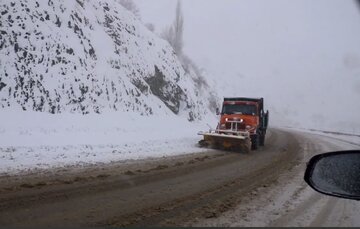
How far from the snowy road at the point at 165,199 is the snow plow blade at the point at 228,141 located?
20.9 feet

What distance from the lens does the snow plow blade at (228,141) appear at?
18.8 metres

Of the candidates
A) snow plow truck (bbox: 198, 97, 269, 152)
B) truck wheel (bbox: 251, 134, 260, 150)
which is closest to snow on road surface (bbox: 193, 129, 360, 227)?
snow plow truck (bbox: 198, 97, 269, 152)

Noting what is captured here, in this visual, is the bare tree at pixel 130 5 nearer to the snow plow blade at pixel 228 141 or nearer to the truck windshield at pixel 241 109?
the truck windshield at pixel 241 109

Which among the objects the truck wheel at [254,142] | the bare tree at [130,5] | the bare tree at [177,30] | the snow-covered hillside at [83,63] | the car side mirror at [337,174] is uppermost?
the bare tree at [130,5]

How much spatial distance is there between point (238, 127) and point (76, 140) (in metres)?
7.90

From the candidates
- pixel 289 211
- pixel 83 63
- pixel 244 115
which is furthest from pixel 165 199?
pixel 83 63

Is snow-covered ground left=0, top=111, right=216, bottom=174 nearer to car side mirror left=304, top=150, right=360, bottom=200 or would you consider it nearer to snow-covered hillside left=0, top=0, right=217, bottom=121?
snow-covered hillside left=0, top=0, right=217, bottom=121

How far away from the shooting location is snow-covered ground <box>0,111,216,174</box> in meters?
13.0

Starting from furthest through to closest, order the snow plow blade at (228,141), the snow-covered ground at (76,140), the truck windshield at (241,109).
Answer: the truck windshield at (241,109)
the snow plow blade at (228,141)
the snow-covered ground at (76,140)

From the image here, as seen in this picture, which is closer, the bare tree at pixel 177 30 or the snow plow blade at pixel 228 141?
the snow plow blade at pixel 228 141

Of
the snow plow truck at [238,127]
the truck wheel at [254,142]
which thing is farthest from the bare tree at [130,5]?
the truck wheel at [254,142]

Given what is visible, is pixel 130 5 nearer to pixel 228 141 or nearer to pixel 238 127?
pixel 238 127

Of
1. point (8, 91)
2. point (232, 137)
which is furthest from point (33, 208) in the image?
point (8, 91)

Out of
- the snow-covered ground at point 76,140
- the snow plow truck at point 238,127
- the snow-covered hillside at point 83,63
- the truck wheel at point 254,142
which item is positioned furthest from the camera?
the snow-covered hillside at point 83,63
